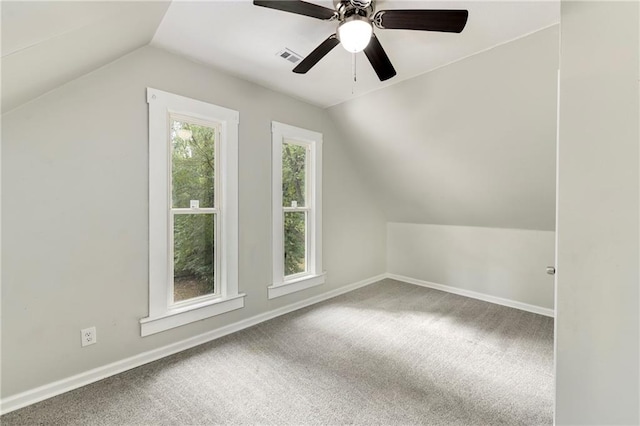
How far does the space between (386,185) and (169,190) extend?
280 centimetres

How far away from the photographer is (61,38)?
1288mm

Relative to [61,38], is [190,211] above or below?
below

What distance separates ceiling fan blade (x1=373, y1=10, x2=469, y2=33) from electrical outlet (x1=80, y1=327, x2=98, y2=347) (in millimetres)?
2745

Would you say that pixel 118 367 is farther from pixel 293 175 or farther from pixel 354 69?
pixel 354 69

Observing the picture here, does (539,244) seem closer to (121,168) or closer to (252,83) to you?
(252,83)

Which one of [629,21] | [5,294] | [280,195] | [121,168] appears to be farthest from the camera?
[280,195]

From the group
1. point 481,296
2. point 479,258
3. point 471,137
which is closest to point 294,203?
point 471,137

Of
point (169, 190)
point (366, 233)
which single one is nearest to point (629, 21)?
point (169, 190)

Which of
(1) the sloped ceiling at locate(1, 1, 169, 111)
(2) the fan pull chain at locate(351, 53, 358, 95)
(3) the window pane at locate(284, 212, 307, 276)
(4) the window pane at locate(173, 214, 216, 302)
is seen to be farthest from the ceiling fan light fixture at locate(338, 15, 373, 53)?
(3) the window pane at locate(284, 212, 307, 276)

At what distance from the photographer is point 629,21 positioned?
708 mm

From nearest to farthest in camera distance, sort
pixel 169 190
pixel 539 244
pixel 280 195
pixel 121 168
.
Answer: pixel 121 168 → pixel 169 190 → pixel 280 195 → pixel 539 244

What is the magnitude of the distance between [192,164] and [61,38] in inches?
49.8

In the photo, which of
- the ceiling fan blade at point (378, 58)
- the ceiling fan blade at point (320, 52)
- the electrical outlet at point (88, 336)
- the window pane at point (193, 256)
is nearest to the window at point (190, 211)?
the window pane at point (193, 256)

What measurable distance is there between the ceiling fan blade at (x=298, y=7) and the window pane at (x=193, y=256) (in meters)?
1.81
